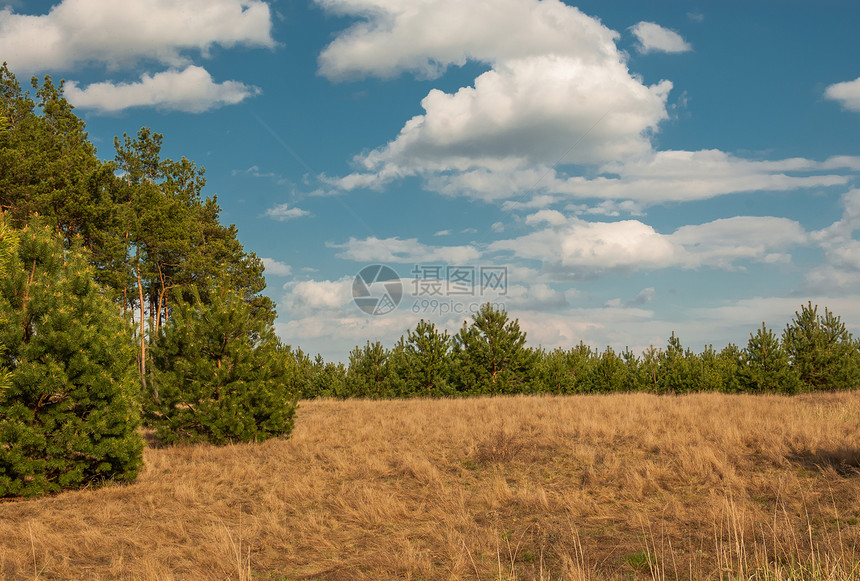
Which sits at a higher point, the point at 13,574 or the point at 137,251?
the point at 137,251

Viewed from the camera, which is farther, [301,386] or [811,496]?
[301,386]

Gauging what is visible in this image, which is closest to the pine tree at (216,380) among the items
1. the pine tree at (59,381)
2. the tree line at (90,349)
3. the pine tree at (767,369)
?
the tree line at (90,349)

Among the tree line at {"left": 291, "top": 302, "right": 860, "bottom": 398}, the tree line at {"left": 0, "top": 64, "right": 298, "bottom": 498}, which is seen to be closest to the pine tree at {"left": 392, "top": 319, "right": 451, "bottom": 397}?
the tree line at {"left": 291, "top": 302, "right": 860, "bottom": 398}

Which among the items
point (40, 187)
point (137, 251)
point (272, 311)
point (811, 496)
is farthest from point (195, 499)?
point (272, 311)

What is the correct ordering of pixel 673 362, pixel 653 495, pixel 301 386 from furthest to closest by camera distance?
1. pixel 301 386
2. pixel 673 362
3. pixel 653 495

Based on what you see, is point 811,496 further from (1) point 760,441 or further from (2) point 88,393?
(2) point 88,393

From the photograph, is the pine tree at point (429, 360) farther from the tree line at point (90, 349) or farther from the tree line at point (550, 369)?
the tree line at point (90, 349)

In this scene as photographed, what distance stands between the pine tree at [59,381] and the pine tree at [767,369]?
2874cm

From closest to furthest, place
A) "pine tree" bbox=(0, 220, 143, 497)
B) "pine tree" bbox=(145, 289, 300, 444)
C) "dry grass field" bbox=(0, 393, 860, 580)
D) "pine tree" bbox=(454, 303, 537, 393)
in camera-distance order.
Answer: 1. "dry grass field" bbox=(0, 393, 860, 580)
2. "pine tree" bbox=(0, 220, 143, 497)
3. "pine tree" bbox=(145, 289, 300, 444)
4. "pine tree" bbox=(454, 303, 537, 393)

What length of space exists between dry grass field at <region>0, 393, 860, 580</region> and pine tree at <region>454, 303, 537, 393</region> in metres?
10.2

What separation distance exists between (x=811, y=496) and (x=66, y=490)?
1327 centimetres

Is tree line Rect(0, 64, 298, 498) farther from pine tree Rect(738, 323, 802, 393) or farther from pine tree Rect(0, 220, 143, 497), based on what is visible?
pine tree Rect(738, 323, 802, 393)

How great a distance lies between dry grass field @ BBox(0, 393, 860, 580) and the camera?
6113mm

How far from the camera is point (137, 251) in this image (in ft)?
99.3
